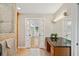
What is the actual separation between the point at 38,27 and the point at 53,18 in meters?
0.48

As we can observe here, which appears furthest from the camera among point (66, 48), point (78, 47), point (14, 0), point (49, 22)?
point (49, 22)

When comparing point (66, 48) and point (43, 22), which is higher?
point (43, 22)

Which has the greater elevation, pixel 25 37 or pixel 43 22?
pixel 43 22

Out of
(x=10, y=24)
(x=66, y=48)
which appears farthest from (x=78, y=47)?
(x=10, y=24)

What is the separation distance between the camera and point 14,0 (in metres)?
0.91

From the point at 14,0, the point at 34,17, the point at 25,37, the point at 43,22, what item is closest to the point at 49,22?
the point at 43,22

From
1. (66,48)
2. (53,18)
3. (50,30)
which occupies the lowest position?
(66,48)

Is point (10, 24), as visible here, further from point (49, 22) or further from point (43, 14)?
point (49, 22)

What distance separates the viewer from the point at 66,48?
2.47 meters

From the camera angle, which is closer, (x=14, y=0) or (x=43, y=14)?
(x=14, y=0)

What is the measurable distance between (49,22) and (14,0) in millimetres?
3169

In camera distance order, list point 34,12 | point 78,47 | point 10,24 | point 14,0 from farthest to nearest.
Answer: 1. point 34,12
2. point 78,47
3. point 10,24
4. point 14,0

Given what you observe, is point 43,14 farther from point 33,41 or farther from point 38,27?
point 33,41

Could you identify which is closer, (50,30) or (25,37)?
(25,37)
